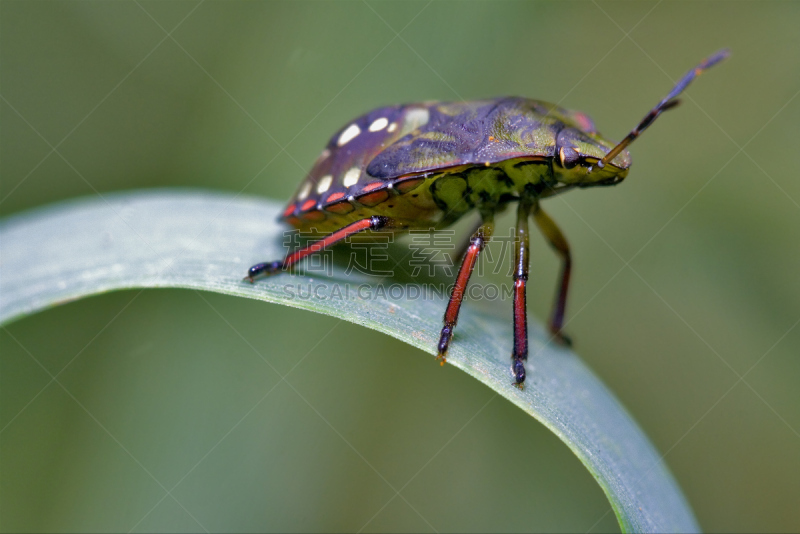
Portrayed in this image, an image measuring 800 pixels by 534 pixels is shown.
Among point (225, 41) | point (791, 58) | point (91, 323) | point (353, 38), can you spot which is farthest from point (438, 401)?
point (791, 58)

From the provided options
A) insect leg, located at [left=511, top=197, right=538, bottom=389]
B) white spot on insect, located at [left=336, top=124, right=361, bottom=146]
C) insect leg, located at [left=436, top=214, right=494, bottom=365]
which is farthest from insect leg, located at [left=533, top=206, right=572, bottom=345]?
white spot on insect, located at [left=336, top=124, right=361, bottom=146]

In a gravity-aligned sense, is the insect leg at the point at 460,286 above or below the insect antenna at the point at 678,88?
below

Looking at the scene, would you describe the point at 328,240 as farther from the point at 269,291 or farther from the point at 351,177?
the point at 269,291

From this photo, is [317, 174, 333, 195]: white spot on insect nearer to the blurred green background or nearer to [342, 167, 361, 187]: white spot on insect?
[342, 167, 361, 187]: white spot on insect

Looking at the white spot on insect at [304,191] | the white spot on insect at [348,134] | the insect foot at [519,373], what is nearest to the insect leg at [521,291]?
the insect foot at [519,373]

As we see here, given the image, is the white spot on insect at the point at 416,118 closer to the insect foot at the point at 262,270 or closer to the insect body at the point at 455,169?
the insect body at the point at 455,169

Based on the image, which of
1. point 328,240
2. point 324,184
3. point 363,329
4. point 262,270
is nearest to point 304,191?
point 324,184
